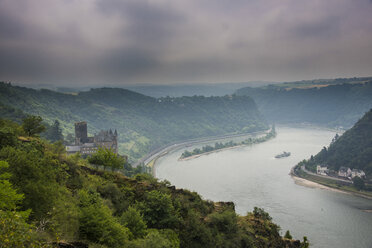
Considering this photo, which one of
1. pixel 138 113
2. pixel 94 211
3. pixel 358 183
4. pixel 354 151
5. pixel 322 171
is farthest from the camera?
pixel 138 113

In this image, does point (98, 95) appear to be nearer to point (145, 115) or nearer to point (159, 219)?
point (145, 115)

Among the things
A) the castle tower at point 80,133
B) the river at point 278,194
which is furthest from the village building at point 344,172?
the castle tower at point 80,133

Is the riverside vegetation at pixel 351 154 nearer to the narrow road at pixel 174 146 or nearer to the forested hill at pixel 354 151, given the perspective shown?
the forested hill at pixel 354 151

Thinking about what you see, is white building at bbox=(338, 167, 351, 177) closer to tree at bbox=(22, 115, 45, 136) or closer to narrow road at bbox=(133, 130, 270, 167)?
narrow road at bbox=(133, 130, 270, 167)

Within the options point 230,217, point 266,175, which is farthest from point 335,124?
point 230,217

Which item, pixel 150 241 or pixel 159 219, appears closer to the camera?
pixel 150 241

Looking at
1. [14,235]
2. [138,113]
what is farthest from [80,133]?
[138,113]

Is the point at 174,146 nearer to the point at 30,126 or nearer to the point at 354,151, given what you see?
the point at 354,151
